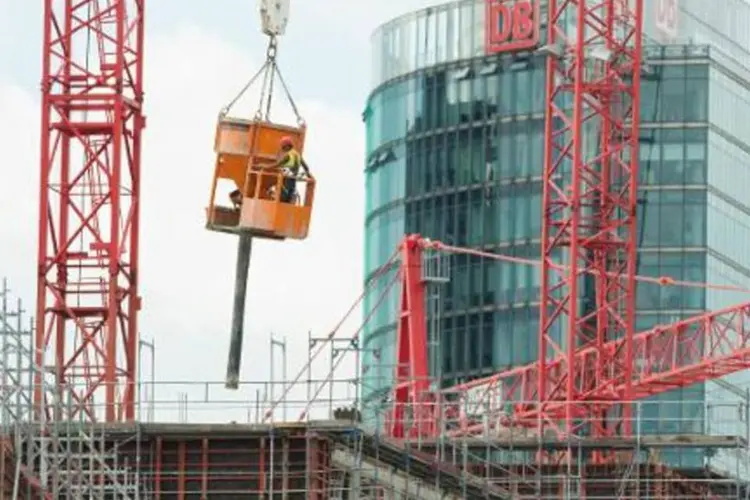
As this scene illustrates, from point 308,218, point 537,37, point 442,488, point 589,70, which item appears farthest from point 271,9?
point 537,37

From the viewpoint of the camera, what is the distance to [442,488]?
89875mm

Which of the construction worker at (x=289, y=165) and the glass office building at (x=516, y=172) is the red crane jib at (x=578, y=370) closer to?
the construction worker at (x=289, y=165)

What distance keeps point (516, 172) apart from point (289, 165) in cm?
8109

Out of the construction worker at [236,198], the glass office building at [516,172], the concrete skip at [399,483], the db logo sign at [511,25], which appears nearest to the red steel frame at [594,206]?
the construction worker at [236,198]

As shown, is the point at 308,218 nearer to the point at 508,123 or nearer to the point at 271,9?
the point at 271,9

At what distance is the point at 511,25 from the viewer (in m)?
176

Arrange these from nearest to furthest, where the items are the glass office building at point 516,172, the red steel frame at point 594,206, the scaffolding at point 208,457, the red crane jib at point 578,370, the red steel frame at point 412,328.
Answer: the scaffolding at point 208,457, the red crane jib at point 578,370, the red steel frame at point 412,328, the red steel frame at point 594,206, the glass office building at point 516,172

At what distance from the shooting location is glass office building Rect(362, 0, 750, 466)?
17300 cm

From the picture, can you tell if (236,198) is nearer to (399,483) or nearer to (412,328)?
(399,483)

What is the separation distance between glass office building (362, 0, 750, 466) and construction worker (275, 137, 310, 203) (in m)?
75.3

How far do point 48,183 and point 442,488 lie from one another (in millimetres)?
18334

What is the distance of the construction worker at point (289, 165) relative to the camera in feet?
312

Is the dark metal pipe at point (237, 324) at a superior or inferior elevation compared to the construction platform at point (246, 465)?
superior

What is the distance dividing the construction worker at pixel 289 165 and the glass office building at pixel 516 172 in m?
75.3
